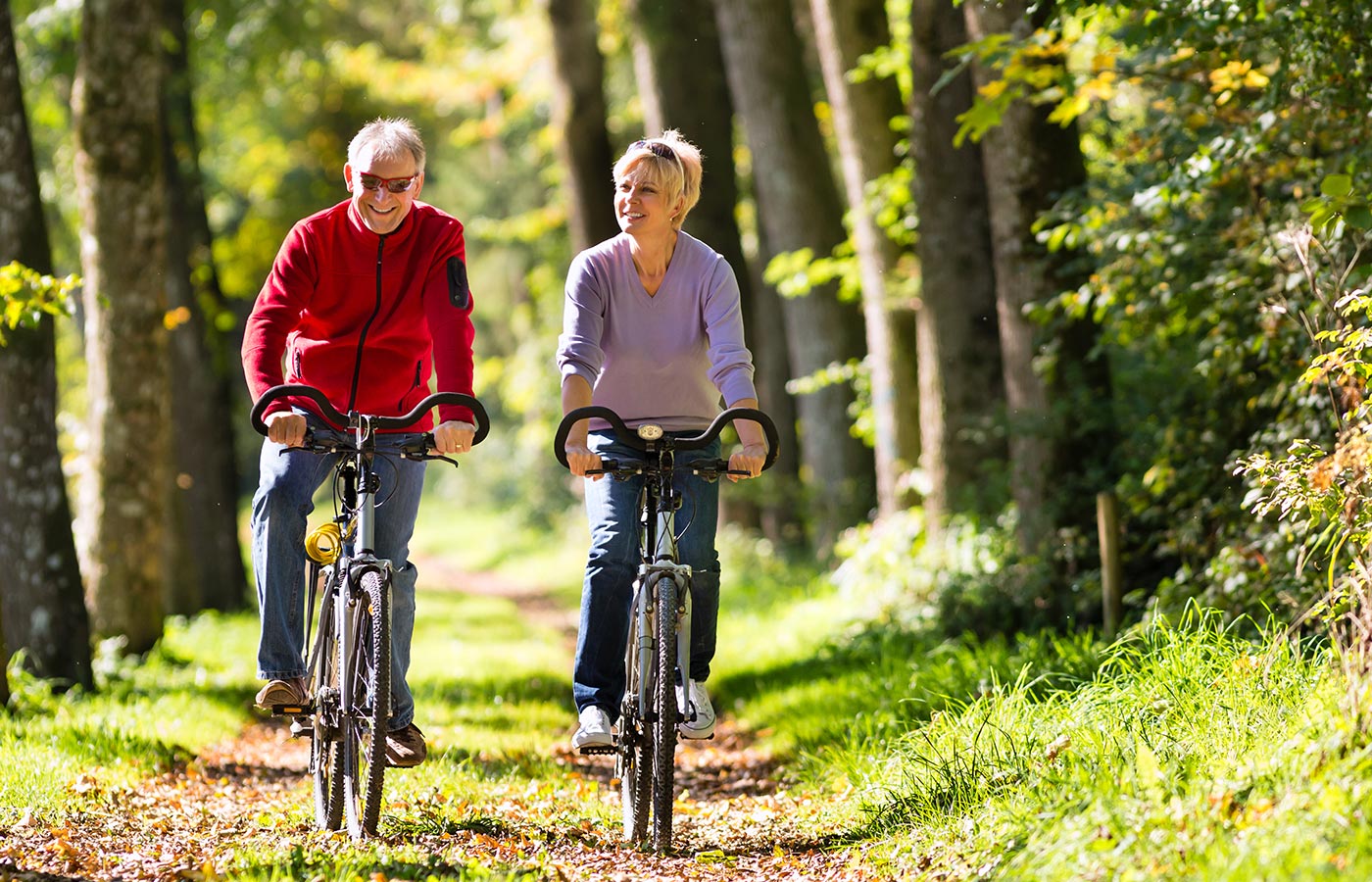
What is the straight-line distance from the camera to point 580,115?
16.3m

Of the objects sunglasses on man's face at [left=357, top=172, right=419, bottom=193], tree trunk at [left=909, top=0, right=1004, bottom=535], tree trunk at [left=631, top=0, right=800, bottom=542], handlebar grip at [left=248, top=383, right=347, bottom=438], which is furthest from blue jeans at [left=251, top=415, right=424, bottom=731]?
tree trunk at [left=631, top=0, right=800, bottom=542]

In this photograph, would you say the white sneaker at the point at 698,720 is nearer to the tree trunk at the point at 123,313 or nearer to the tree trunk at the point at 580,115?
the tree trunk at the point at 123,313

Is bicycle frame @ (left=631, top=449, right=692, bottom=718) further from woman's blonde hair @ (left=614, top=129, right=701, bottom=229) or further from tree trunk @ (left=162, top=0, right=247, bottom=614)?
tree trunk @ (left=162, top=0, right=247, bottom=614)

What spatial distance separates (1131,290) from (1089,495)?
1489mm

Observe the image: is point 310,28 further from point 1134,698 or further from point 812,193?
point 1134,698

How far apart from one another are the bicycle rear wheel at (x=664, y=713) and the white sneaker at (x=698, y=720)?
0.13 metres

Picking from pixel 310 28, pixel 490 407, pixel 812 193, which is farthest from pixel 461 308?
pixel 490 407

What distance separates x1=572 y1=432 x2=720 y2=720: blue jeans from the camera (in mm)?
5031

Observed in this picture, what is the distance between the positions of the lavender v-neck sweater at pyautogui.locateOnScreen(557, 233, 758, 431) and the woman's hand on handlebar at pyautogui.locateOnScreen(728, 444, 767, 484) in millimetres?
309

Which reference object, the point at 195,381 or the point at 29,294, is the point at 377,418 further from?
the point at 195,381

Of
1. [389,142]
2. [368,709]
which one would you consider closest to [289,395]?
[389,142]

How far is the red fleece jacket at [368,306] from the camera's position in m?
5.04

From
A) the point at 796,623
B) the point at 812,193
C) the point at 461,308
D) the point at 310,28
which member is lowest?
the point at 796,623

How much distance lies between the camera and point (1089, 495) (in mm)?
8461
